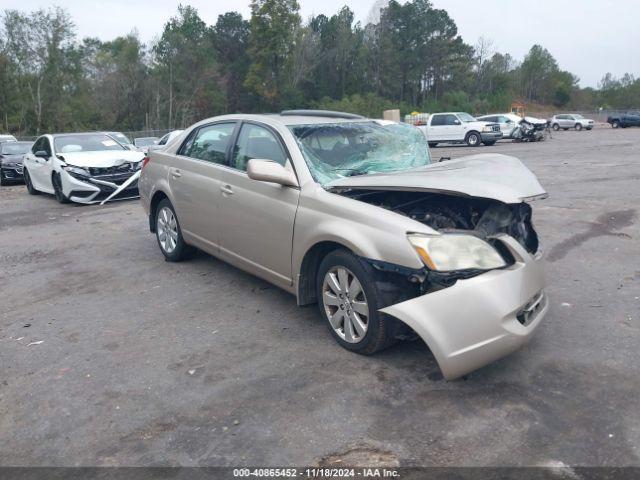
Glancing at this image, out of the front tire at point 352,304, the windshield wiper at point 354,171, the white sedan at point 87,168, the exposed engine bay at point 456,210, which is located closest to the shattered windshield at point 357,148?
the windshield wiper at point 354,171

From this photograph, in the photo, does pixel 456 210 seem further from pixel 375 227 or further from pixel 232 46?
pixel 232 46

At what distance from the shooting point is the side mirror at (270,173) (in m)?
4.52

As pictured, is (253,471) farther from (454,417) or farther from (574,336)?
(574,336)

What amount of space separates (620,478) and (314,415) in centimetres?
159

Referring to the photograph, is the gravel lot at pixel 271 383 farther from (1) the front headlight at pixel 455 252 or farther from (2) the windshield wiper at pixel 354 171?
(2) the windshield wiper at pixel 354 171

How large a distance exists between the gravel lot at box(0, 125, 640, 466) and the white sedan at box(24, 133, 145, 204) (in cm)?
555

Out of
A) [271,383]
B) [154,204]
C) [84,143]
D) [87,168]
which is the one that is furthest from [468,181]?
[84,143]

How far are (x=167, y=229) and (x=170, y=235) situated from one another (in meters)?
0.10

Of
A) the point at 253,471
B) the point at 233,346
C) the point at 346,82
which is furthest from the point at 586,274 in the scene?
the point at 346,82

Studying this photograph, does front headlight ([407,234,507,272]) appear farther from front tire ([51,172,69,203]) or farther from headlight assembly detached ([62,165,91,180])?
front tire ([51,172,69,203])

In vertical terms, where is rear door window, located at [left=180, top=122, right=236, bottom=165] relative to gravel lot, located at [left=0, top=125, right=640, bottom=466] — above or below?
above

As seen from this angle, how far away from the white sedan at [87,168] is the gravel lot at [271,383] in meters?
5.55

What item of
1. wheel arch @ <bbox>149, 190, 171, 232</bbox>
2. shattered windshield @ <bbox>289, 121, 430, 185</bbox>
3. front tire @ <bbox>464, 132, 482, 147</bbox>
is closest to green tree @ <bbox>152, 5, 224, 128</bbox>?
front tire @ <bbox>464, 132, 482, 147</bbox>

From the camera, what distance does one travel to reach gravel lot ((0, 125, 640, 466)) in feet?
10.2
